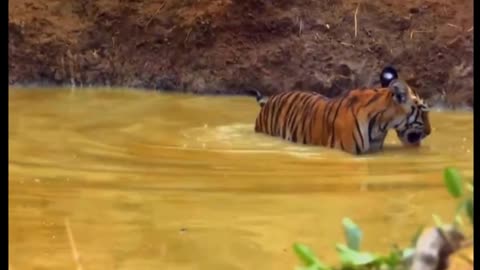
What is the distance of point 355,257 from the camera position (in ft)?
1.75

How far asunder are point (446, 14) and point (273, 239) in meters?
2.84

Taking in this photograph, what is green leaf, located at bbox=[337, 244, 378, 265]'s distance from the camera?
20.9 inches

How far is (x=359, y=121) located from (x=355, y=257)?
99.7 inches

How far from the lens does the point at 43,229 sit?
6.07ft

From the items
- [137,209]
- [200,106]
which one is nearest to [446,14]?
[200,106]

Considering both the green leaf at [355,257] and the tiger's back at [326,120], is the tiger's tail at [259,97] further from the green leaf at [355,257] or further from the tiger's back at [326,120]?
the green leaf at [355,257]

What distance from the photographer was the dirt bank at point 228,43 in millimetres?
4387

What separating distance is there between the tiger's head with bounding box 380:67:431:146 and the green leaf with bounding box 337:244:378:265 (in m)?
2.42

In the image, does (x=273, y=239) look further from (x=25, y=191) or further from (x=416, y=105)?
(x=416, y=105)

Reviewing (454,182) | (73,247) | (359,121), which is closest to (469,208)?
(454,182)

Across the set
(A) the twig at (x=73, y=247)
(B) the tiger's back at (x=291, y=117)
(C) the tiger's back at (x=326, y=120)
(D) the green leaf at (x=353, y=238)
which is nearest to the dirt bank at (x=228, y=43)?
(B) the tiger's back at (x=291, y=117)

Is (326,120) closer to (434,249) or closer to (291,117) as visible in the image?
(291,117)
